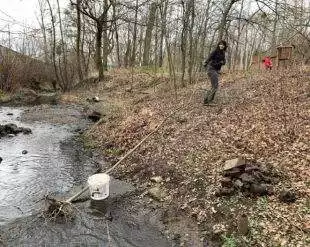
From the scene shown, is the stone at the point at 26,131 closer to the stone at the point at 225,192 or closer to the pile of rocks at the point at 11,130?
the pile of rocks at the point at 11,130

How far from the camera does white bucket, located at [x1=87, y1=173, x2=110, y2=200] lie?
789 centimetres

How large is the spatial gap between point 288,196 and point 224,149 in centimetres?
253

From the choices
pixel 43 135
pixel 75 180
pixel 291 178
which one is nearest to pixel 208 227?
pixel 291 178

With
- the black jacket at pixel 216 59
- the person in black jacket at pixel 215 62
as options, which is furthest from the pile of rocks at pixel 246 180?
the black jacket at pixel 216 59

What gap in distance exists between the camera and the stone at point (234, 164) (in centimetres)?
783

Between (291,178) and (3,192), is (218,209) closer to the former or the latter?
(291,178)

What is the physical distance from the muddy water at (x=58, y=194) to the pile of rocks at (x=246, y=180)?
153 cm

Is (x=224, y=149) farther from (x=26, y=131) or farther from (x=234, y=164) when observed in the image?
(x=26, y=131)

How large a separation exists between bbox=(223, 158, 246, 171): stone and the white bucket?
2.47 meters

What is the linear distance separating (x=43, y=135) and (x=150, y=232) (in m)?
8.43

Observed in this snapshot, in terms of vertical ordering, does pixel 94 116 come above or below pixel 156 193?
above

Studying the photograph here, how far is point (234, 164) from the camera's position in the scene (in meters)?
7.91

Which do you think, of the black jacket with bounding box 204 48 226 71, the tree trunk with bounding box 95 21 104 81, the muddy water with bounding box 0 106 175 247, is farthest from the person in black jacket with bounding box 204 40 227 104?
the tree trunk with bounding box 95 21 104 81

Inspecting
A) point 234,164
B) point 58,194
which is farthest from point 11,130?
point 234,164
